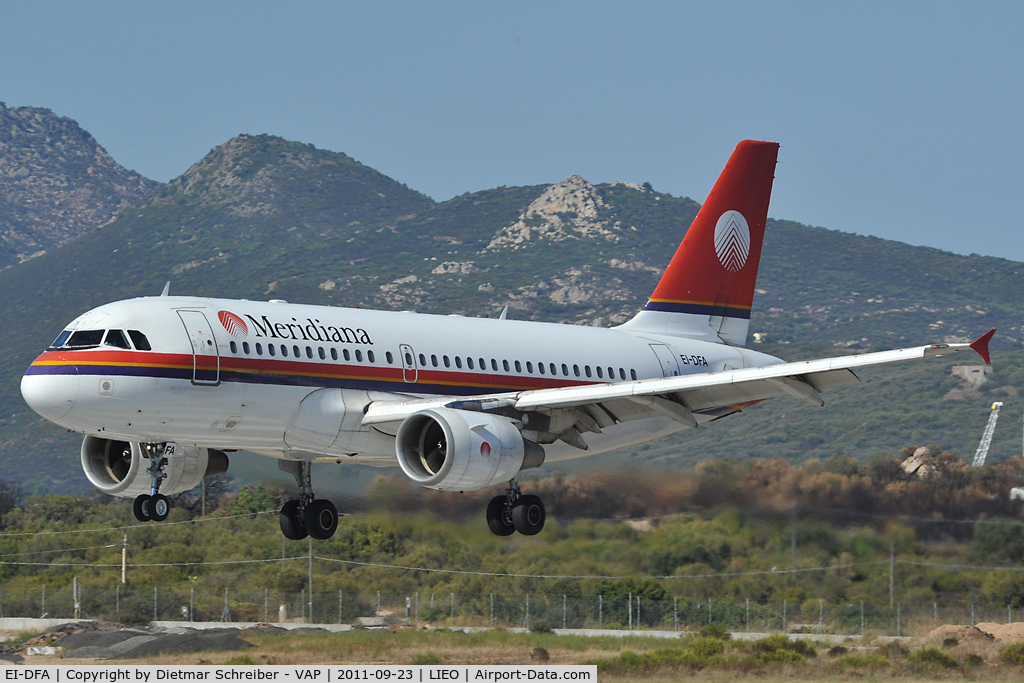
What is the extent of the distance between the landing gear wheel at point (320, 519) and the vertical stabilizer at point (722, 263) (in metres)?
11.1

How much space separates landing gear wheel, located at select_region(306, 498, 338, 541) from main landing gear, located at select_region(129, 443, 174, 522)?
4.79m

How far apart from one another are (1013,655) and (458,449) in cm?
2148

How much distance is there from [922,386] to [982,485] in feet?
386

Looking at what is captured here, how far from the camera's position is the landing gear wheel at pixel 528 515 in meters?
30.8

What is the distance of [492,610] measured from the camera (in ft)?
173

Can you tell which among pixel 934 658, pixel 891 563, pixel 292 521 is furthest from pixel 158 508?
pixel 934 658

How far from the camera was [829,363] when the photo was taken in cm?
2680

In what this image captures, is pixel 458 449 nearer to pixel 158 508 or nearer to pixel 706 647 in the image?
pixel 158 508

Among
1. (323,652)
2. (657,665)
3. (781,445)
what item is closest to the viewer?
(657,665)

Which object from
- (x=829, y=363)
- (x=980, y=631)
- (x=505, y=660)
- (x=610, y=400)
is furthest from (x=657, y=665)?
(x=829, y=363)

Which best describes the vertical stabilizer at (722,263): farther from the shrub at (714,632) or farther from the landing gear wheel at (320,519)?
the shrub at (714,632)

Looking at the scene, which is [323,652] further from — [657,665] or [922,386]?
[922,386]

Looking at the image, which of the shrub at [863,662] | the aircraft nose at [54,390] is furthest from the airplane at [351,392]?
the shrub at [863,662]

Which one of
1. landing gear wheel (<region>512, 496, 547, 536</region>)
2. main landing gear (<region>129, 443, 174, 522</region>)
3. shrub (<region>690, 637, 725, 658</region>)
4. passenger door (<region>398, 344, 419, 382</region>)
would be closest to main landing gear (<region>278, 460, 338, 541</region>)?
main landing gear (<region>129, 443, 174, 522</region>)
